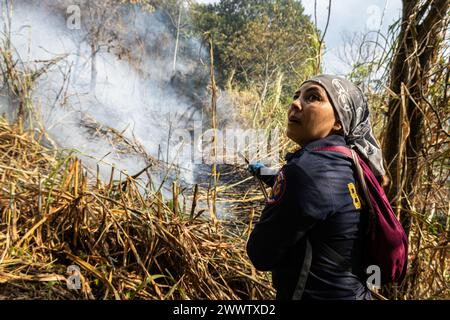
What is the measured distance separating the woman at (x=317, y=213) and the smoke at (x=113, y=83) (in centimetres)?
153

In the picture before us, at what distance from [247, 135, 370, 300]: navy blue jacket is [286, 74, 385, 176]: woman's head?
66 mm

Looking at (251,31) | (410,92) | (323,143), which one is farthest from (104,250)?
(251,31)

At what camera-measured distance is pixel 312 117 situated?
1139 millimetres

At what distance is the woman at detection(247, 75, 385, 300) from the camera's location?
99 centimetres

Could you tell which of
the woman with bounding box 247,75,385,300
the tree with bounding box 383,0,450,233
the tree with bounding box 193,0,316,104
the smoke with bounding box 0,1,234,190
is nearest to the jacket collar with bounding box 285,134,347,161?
the woman with bounding box 247,75,385,300

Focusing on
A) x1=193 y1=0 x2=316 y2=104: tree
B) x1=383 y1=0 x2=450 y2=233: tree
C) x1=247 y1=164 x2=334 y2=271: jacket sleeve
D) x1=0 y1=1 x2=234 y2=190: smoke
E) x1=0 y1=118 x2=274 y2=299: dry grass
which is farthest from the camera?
x1=193 y1=0 x2=316 y2=104: tree

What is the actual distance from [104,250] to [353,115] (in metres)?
1.16

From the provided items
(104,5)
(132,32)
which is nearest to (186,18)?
(132,32)

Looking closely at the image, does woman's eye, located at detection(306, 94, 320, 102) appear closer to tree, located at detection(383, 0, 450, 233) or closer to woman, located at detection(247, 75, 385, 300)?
woman, located at detection(247, 75, 385, 300)

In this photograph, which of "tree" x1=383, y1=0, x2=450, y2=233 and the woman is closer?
the woman

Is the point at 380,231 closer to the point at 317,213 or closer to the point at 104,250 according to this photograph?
the point at 317,213

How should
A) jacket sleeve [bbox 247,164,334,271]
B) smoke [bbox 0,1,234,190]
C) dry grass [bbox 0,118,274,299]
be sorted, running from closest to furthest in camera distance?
1. jacket sleeve [bbox 247,164,334,271]
2. dry grass [bbox 0,118,274,299]
3. smoke [bbox 0,1,234,190]

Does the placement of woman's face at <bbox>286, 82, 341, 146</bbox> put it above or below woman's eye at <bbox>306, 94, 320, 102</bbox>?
below

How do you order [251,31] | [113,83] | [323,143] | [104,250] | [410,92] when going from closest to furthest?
1. [323,143]
2. [104,250]
3. [410,92]
4. [113,83]
5. [251,31]
